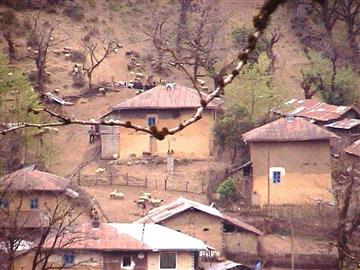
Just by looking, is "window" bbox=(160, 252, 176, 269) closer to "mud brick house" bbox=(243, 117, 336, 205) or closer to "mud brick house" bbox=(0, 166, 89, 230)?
"mud brick house" bbox=(0, 166, 89, 230)

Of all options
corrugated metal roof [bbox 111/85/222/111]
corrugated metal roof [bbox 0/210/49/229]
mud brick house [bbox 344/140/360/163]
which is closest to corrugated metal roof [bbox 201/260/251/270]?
corrugated metal roof [bbox 0/210/49/229]

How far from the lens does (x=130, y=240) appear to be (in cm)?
2072

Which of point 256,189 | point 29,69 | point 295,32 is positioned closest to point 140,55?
point 29,69

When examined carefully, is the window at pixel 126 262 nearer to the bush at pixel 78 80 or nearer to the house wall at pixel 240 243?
the house wall at pixel 240 243

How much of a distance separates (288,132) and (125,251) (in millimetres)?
9004

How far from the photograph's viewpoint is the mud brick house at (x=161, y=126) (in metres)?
30.4

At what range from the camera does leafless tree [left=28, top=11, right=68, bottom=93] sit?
36375 mm

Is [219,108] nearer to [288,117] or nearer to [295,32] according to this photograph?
[288,117]

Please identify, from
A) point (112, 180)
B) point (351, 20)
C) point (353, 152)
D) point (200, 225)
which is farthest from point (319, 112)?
point (351, 20)

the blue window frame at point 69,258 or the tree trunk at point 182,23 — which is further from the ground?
the tree trunk at point 182,23

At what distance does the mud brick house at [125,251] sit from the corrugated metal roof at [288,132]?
256 inches

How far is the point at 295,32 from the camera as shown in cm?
4784

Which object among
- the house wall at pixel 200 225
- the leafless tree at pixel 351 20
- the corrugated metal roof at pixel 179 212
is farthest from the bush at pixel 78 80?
the house wall at pixel 200 225

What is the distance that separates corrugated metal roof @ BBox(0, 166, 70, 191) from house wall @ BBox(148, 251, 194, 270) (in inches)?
184
